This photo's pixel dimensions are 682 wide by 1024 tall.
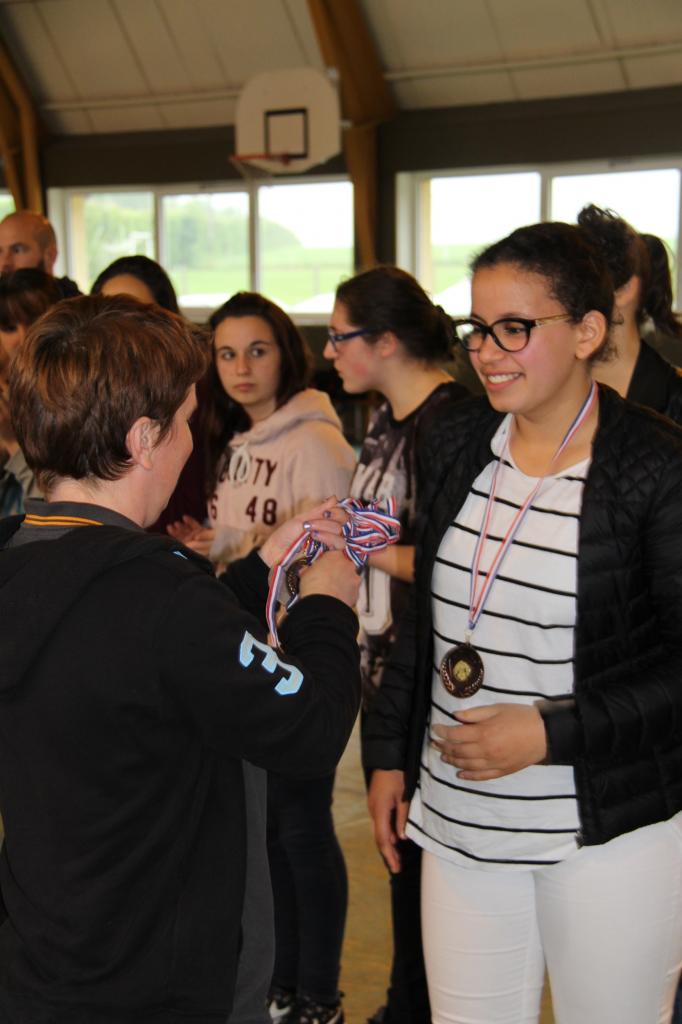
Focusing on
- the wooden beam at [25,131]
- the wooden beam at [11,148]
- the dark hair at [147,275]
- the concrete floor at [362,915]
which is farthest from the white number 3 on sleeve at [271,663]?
the wooden beam at [11,148]

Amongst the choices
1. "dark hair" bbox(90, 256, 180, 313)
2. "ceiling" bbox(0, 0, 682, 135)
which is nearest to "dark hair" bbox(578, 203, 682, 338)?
"dark hair" bbox(90, 256, 180, 313)

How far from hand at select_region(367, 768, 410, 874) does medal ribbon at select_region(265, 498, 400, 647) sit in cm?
61

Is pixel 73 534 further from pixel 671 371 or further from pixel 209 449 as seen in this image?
pixel 209 449

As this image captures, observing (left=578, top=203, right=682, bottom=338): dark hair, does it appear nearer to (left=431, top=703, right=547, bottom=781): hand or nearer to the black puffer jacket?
the black puffer jacket

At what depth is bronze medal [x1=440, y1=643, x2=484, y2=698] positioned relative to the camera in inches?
69.1

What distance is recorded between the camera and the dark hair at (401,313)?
2693 mm

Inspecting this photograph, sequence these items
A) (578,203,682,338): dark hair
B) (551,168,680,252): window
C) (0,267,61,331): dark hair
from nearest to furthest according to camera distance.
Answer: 1. (578,203,682,338): dark hair
2. (0,267,61,331): dark hair
3. (551,168,680,252): window

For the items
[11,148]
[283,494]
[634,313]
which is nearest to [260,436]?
[283,494]

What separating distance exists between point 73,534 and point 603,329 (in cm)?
97

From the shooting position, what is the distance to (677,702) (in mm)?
1641

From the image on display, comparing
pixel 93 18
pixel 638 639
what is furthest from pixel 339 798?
pixel 93 18

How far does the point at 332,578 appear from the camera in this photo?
4.62 feet

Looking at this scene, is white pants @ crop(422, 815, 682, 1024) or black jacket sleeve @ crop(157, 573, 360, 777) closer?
black jacket sleeve @ crop(157, 573, 360, 777)

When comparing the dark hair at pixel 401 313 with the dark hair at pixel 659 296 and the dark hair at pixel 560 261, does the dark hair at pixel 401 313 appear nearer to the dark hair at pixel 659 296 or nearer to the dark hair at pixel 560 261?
the dark hair at pixel 659 296
